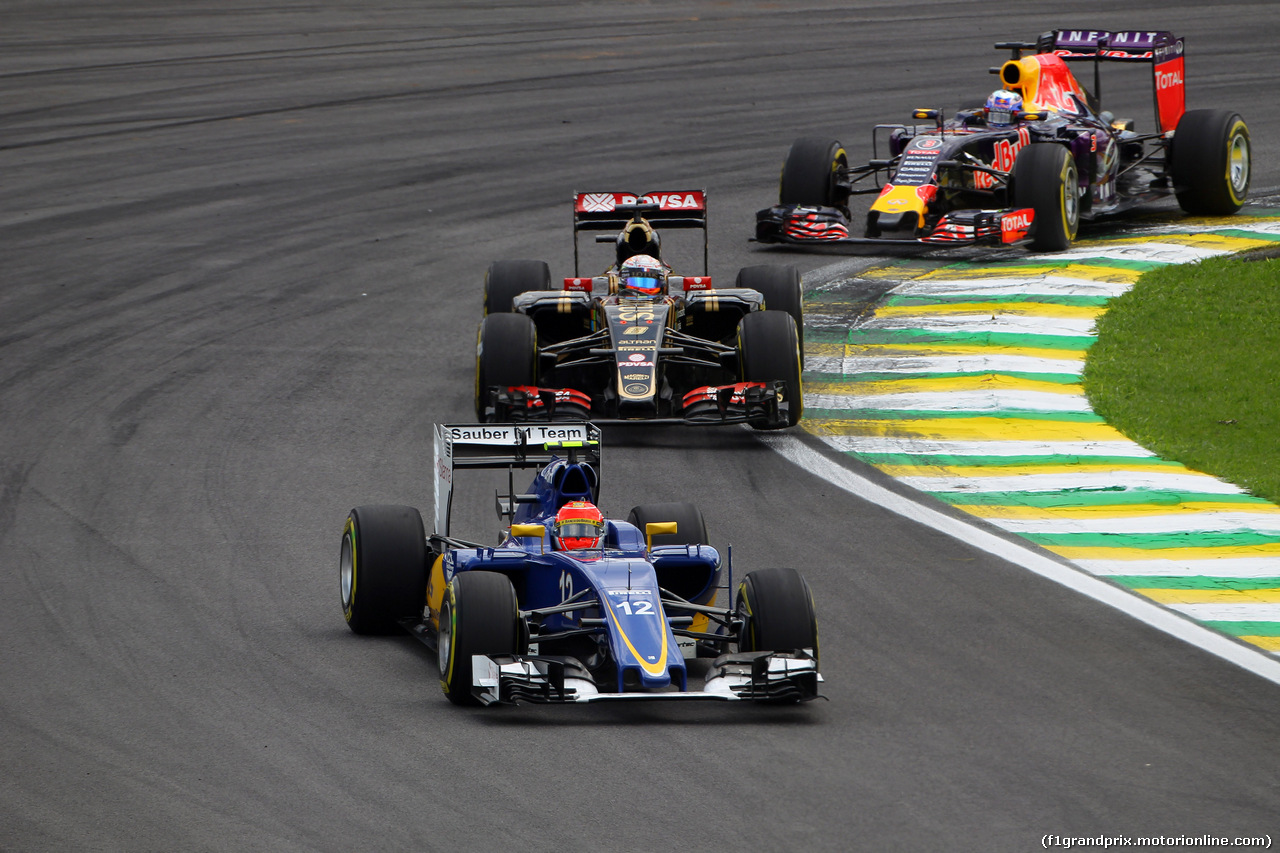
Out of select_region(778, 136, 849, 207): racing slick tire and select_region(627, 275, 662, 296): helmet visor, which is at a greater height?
select_region(778, 136, 849, 207): racing slick tire

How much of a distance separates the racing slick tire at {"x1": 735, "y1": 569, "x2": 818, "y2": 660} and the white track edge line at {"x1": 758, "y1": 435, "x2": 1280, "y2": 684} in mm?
2583

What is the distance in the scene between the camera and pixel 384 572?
432 inches

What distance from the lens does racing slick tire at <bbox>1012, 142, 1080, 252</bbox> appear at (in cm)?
2125

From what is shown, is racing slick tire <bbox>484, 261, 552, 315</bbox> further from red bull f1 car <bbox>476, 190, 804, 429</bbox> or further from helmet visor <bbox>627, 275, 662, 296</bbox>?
helmet visor <bbox>627, 275, 662, 296</bbox>

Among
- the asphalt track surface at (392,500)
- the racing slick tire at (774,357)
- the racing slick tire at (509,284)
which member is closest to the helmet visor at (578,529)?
the asphalt track surface at (392,500)

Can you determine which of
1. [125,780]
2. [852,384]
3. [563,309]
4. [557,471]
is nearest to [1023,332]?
[852,384]

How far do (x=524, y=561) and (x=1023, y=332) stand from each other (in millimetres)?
9791

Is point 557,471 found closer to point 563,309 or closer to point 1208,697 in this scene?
point 1208,697

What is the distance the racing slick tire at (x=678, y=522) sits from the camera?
1129cm

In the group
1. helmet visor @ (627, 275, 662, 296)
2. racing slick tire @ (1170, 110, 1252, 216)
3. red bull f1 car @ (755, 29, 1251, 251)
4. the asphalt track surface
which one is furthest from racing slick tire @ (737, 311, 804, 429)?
racing slick tire @ (1170, 110, 1252, 216)

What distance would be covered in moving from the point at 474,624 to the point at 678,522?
218cm

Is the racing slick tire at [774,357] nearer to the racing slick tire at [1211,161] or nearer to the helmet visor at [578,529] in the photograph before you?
the helmet visor at [578,529]

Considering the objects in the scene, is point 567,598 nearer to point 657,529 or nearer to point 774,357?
point 657,529

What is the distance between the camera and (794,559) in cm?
1266
